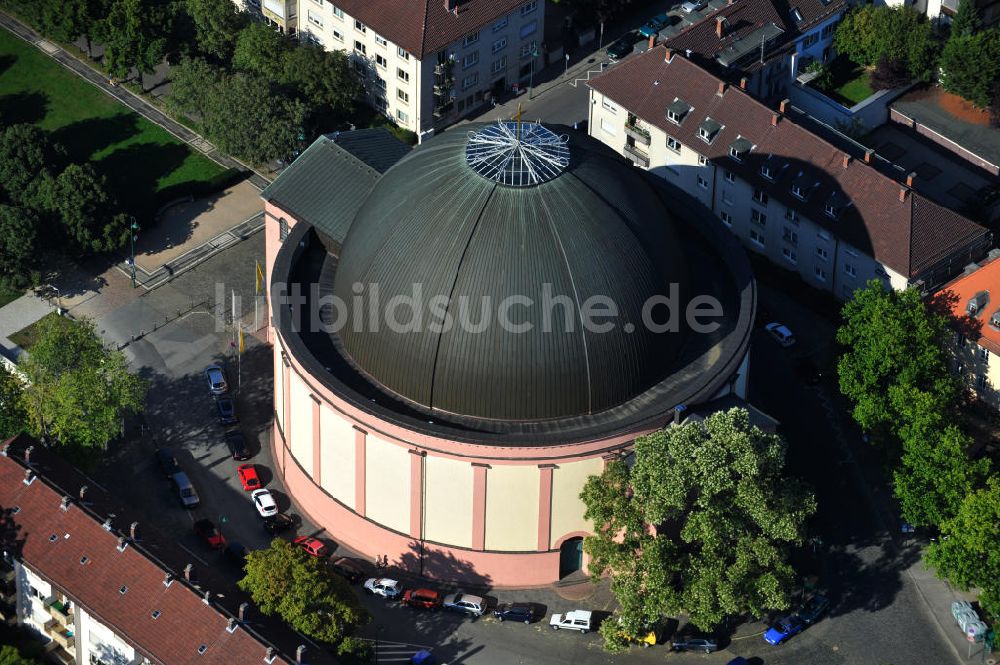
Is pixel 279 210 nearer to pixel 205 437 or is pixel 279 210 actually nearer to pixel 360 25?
pixel 205 437

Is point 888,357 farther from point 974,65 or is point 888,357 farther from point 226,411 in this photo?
point 226,411

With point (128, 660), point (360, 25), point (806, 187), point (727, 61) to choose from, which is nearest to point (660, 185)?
point (806, 187)

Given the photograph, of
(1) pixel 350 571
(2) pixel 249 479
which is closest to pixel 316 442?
(2) pixel 249 479

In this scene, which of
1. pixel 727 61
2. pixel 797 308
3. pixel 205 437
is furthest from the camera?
pixel 727 61

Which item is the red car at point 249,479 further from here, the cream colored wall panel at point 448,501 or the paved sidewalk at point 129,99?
the paved sidewalk at point 129,99

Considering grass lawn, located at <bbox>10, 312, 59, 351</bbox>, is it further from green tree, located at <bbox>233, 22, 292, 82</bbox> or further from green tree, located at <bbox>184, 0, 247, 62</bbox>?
green tree, located at <bbox>184, 0, 247, 62</bbox>

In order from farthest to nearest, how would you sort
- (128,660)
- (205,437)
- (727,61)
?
(727,61)
(205,437)
(128,660)

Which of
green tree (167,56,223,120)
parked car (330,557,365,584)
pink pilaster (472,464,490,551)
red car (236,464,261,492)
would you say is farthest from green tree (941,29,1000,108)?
red car (236,464,261,492)
